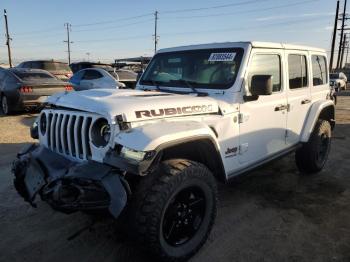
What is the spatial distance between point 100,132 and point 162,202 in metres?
0.77

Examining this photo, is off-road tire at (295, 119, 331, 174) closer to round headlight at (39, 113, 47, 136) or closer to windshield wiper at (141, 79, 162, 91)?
windshield wiper at (141, 79, 162, 91)

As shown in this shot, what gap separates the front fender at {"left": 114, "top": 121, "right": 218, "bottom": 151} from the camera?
2689 mm

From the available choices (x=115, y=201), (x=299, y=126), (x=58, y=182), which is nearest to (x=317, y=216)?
(x=299, y=126)

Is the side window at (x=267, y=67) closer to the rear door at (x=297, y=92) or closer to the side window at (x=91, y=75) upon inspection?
the rear door at (x=297, y=92)

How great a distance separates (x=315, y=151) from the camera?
5426 millimetres

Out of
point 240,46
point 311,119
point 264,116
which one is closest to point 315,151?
point 311,119

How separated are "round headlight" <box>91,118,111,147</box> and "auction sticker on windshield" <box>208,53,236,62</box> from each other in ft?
5.47

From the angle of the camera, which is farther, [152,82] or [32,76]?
[32,76]

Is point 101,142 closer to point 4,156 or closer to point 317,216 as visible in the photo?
point 317,216

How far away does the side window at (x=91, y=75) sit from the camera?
1370 centimetres

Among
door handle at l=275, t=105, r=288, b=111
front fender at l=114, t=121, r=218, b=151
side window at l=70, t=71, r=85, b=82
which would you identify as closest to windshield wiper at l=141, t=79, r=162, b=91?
front fender at l=114, t=121, r=218, b=151

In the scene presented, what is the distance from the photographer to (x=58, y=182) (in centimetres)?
272

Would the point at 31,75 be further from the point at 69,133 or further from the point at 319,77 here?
the point at 69,133

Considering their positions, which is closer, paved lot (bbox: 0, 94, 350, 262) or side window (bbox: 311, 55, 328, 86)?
paved lot (bbox: 0, 94, 350, 262)
